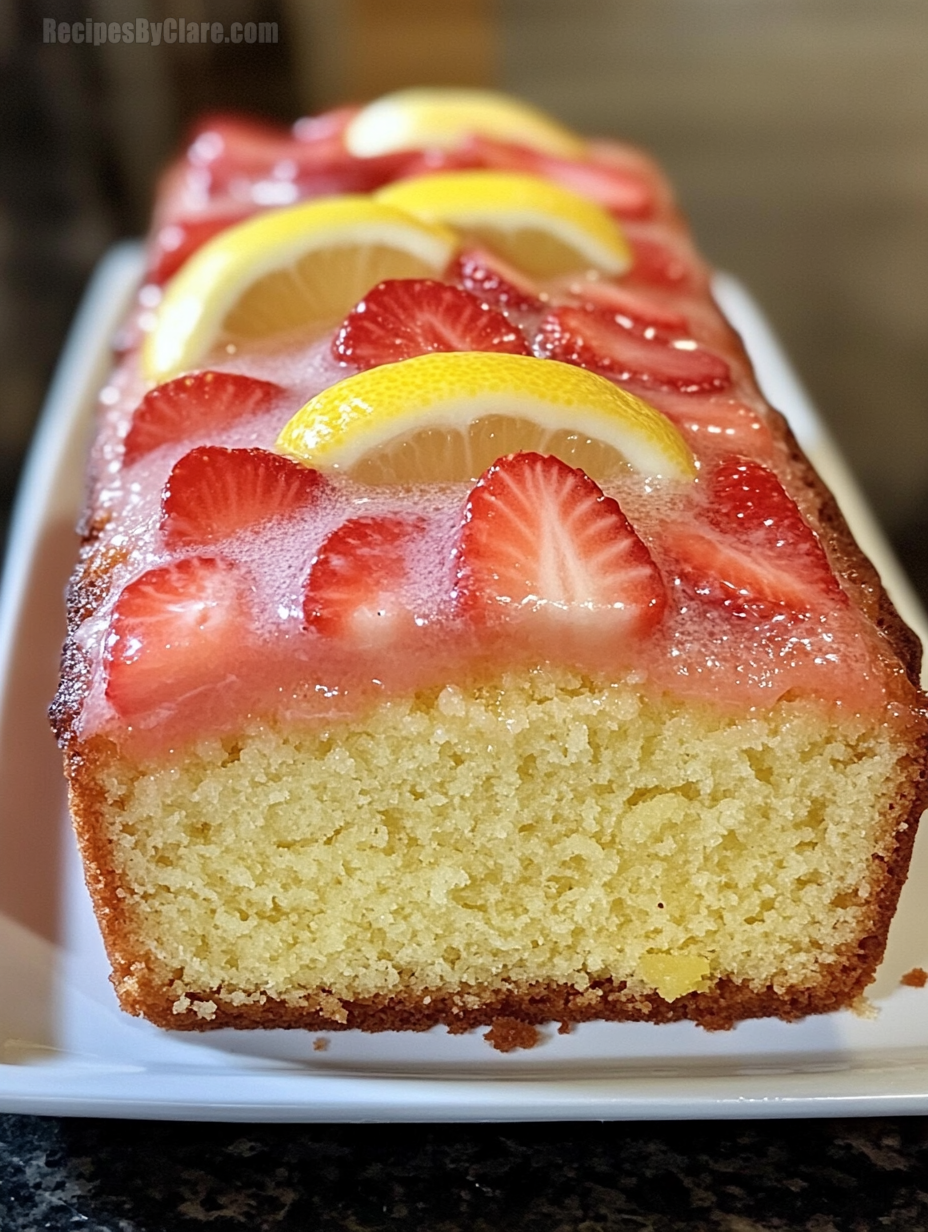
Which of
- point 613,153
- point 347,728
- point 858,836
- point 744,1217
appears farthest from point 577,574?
point 613,153

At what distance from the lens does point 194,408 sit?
1.62 m

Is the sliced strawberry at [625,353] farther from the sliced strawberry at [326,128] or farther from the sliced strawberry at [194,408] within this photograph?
the sliced strawberry at [326,128]

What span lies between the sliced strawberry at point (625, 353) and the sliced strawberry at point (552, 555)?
0.41 m

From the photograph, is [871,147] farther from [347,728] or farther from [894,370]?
[347,728]

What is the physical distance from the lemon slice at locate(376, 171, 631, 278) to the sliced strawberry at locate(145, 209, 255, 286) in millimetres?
412

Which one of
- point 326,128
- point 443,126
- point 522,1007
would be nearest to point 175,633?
point 522,1007

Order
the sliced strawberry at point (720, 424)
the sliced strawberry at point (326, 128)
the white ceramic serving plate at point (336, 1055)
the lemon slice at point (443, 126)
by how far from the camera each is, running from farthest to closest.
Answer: the sliced strawberry at point (326, 128) < the lemon slice at point (443, 126) < the sliced strawberry at point (720, 424) < the white ceramic serving plate at point (336, 1055)

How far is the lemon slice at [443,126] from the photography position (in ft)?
8.29

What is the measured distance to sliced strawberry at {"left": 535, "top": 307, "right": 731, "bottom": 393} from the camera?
1692 mm

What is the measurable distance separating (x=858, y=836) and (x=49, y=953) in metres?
0.95

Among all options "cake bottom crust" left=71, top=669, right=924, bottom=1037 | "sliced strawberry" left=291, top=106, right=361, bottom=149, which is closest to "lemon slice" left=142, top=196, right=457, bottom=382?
"cake bottom crust" left=71, top=669, right=924, bottom=1037

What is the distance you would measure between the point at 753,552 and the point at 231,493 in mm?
602

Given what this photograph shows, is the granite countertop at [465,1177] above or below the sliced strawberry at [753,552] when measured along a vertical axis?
below

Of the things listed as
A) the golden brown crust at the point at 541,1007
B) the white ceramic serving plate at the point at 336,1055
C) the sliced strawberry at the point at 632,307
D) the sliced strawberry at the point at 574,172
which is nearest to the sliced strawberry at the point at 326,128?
the sliced strawberry at the point at 574,172
